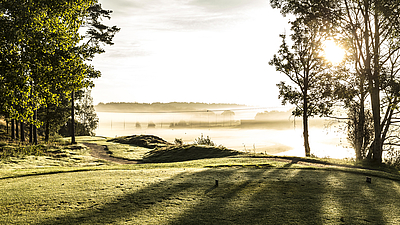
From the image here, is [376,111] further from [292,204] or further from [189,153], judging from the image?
[189,153]

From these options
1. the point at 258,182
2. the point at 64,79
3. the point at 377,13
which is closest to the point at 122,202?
the point at 258,182

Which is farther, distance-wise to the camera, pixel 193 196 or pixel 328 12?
pixel 328 12

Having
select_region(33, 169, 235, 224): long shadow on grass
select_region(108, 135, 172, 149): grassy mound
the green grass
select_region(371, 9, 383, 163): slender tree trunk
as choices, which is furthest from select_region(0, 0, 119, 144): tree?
select_region(108, 135, 172, 149): grassy mound

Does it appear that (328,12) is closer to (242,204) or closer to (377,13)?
(377,13)

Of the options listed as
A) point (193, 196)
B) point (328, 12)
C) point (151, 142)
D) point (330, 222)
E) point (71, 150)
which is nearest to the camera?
point (330, 222)

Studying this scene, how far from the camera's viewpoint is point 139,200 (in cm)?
714

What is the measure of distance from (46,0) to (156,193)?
1103cm

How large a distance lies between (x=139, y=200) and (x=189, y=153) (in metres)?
16.9

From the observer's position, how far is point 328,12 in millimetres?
18359

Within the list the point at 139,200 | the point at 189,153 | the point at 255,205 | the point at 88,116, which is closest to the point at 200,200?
the point at 255,205

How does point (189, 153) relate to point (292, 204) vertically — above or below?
below

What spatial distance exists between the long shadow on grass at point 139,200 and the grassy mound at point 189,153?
12083 millimetres

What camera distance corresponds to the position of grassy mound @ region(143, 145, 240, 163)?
22.3m

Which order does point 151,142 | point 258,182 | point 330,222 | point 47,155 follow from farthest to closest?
point 151,142, point 47,155, point 258,182, point 330,222
